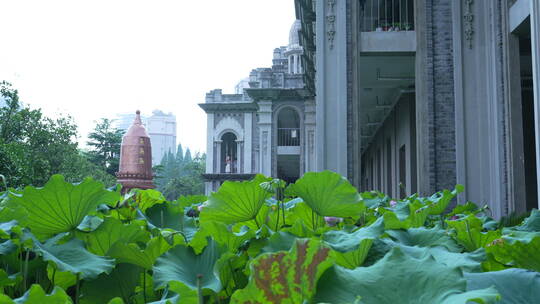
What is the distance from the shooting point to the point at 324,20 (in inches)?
437

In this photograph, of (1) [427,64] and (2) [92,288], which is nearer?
(2) [92,288]

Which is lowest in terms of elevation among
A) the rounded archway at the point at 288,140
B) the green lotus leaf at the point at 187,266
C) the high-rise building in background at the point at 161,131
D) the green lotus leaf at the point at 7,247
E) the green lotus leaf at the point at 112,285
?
the green lotus leaf at the point at 112,285

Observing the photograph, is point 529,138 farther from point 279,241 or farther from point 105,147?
point 105,147

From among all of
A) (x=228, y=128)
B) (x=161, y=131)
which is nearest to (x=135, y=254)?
(x=228, y=128)

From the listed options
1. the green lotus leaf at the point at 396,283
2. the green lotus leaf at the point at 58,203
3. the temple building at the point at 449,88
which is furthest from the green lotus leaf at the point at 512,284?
the temple building at the point at 449,88

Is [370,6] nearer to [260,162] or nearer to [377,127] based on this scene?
[377,127]

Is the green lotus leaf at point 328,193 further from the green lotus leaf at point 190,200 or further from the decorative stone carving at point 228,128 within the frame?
the decorative stone carving at point 228,128

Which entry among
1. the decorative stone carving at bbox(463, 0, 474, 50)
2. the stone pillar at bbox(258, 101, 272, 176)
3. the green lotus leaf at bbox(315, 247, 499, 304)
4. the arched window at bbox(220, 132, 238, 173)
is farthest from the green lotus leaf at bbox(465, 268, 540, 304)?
the arched window at bbox(220, 132, 238, 173)

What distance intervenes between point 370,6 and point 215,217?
1331cm

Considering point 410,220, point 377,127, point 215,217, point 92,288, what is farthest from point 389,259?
point 377,127

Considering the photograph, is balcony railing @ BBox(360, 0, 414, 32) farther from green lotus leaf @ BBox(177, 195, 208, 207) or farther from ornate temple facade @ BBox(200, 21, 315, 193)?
ornate temple facade @ BBox(200, 21, 315, 193)

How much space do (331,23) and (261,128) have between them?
20600 mm

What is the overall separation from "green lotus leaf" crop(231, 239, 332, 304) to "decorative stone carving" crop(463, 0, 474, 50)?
1046 cm

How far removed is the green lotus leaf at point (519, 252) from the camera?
80cm
